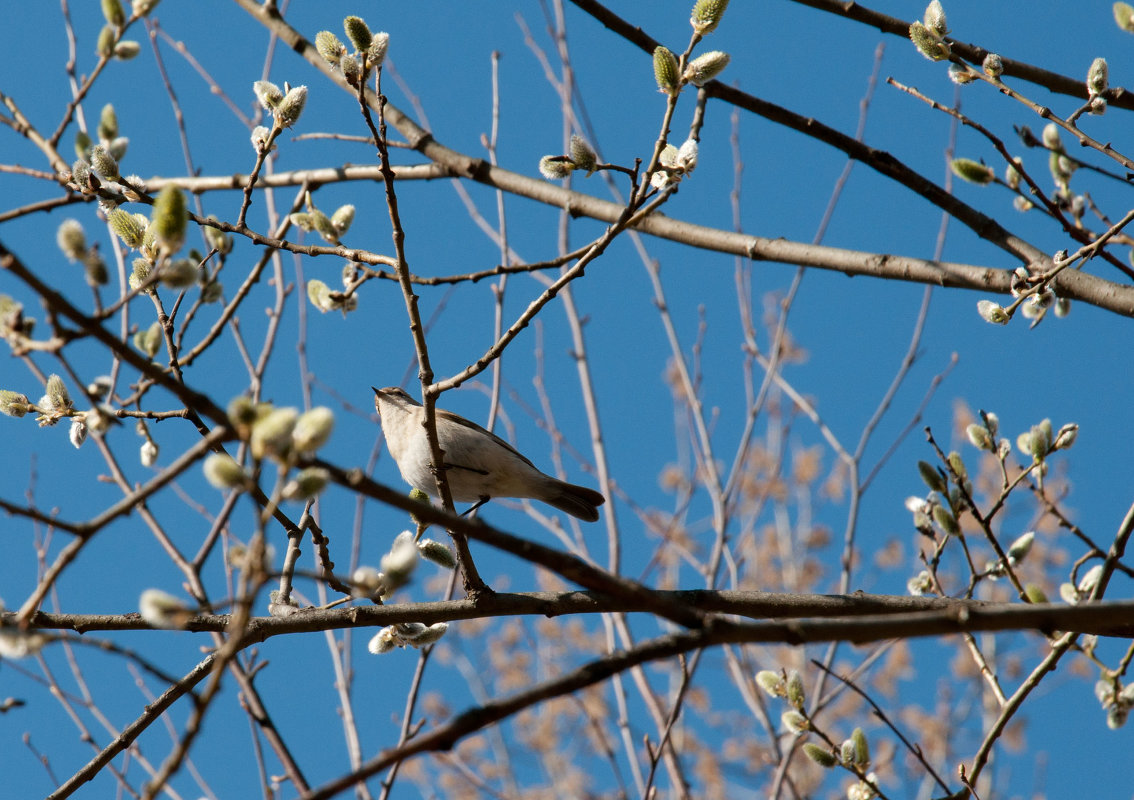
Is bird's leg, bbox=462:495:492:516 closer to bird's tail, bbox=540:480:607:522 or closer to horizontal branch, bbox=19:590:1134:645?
bird's tail, bbox=540:480:607:522

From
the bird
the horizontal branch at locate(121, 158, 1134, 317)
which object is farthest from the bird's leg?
the horizontal branch at locate(121, 158, 1134, 317)

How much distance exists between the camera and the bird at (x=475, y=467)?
472 cm

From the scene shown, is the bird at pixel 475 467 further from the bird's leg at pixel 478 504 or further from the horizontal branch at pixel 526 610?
the horizontal branch at pixel 526 610

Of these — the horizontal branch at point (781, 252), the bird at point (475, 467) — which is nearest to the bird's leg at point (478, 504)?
the bird at point (475, 467)

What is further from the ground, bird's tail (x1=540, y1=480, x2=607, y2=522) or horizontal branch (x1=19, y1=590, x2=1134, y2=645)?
bird's tail (x1=540, y1=480, x2=607, y2=522)

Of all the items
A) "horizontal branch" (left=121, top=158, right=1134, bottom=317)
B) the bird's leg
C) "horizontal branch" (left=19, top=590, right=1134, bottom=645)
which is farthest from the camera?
the bird's leg

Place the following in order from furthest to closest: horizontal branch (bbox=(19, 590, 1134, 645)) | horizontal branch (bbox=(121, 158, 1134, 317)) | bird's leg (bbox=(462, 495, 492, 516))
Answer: bird's leg (bbox=(462, 495, 492, 516)), horizontal branch (bbox=(121, 158, 1134, 317)), horizontal branch (bbox=(19, 590, 1134, 645))

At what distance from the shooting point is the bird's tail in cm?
513

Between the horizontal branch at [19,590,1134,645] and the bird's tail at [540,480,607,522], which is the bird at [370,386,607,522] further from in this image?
the horizontal branch at [19,590,1134,645]

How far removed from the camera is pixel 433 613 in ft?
9.27

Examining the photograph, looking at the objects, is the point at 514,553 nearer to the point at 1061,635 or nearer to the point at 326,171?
the point at 1061,635

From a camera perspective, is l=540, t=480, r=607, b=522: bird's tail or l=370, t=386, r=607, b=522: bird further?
l=540, t=480, r=607, b=522: bird's tail

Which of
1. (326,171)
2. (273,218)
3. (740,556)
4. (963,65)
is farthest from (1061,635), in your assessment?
(273,218)

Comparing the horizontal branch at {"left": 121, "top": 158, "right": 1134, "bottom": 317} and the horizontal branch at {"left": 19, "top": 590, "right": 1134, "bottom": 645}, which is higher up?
the horizontal branch at {"left": 121, "top": 158, "right": 1134, "bottom": 317}
